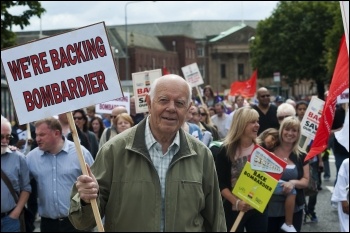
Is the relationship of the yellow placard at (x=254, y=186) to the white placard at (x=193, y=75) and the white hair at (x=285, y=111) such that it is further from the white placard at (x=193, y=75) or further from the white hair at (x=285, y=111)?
the white placard at (x=193, y=75)

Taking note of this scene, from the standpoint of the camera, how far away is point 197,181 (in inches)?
166

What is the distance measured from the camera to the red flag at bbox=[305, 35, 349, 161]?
7.00 meters

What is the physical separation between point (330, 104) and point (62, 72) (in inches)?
129

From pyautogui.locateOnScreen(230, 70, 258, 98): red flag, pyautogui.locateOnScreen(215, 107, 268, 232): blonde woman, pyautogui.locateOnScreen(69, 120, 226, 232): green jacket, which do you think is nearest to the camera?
pyautogui.locateOnScreen(69, 120, 226, 232): green jacket

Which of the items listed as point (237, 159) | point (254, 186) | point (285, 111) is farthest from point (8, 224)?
point (285, 111)

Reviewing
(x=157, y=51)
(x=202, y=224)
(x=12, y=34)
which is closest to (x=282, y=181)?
(x=202, y=224)

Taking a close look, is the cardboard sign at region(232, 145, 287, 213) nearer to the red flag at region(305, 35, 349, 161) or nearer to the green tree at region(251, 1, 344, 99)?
the red flag at region(305, 35, 349, 161)

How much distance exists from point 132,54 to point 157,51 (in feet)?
38.3

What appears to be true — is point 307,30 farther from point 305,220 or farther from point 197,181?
point 197,181

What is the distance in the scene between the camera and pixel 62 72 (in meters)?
4.41

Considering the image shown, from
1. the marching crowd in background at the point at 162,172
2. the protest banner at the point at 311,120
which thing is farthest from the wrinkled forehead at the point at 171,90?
the protest banner at the point at 311,120

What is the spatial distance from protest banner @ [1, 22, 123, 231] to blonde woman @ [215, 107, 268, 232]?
8.91 feet

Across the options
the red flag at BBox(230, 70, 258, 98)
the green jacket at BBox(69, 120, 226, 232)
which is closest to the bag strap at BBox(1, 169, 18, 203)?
the green jacket at BBox(69, 120, 226, 232)

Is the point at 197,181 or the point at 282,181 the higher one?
the point at 197,181
